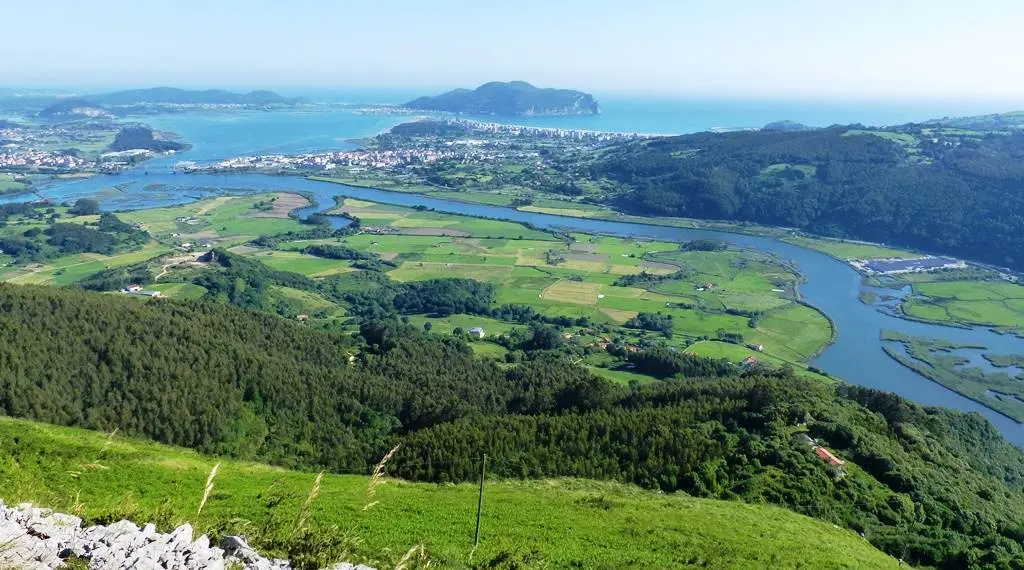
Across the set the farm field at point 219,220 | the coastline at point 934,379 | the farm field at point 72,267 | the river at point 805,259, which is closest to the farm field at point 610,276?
the river at point 805,259

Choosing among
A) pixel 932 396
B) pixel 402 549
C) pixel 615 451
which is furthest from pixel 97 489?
pixel 932 396

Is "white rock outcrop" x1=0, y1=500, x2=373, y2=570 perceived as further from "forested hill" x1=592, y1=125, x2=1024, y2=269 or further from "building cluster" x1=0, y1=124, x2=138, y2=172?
"building cluster" x1=0, y1=124, x2=138, y2=172

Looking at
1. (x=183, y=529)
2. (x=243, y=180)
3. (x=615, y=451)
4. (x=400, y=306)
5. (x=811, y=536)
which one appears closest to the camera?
(x=183, y=529)

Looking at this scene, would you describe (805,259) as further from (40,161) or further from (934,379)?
(40,161)

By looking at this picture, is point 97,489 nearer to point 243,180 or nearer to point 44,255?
point 44,255

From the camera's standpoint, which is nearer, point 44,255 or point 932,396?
point 932,396

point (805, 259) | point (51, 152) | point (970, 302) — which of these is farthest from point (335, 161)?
point (970, 302)

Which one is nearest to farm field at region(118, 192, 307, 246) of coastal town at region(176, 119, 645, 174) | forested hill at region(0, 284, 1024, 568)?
coastal town at region(176, 119, 645, 174)
